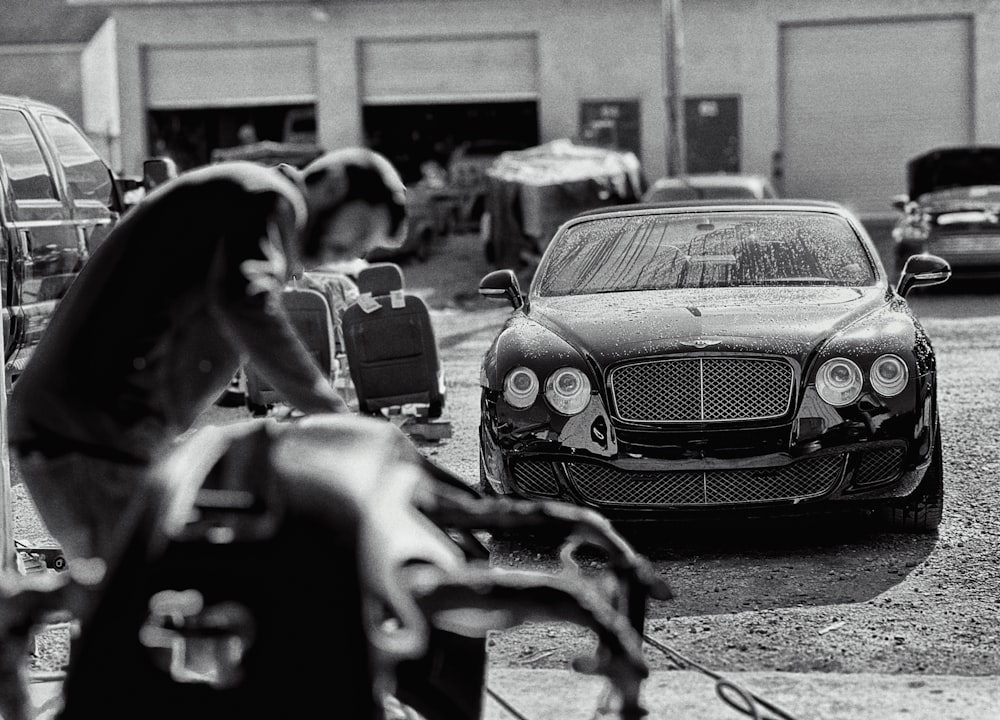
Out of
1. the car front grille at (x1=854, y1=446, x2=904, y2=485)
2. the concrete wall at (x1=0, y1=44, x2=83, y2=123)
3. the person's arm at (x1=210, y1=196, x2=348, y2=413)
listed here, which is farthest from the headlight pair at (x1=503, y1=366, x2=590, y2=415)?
the concrete wall at (x1=0, y1=44, x2=83, y2=123)

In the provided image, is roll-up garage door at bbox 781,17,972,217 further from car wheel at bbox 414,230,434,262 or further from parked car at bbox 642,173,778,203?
parked car at bbox 642,173,778,203

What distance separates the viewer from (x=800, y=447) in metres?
6.05

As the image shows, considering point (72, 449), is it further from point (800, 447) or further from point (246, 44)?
point (246, 44)

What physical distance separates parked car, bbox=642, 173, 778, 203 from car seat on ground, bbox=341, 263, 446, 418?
354 inches

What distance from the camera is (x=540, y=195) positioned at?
20156mm

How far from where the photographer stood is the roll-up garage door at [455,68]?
1134 inches

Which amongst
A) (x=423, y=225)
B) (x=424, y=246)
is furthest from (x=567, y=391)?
(x=424, y=246)

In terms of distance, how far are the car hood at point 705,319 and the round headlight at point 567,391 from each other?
114 mm

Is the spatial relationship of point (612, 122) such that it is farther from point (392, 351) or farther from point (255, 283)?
point (255, 283)

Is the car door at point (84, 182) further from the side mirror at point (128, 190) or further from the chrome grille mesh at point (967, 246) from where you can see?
the chrome grille mesh at point (967, 246)

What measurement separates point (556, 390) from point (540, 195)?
1408 cm

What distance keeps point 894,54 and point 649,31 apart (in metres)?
4.57

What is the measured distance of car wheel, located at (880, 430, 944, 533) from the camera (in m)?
6.27

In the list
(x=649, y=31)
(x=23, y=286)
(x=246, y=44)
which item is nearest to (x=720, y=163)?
(x=649, y=31)
